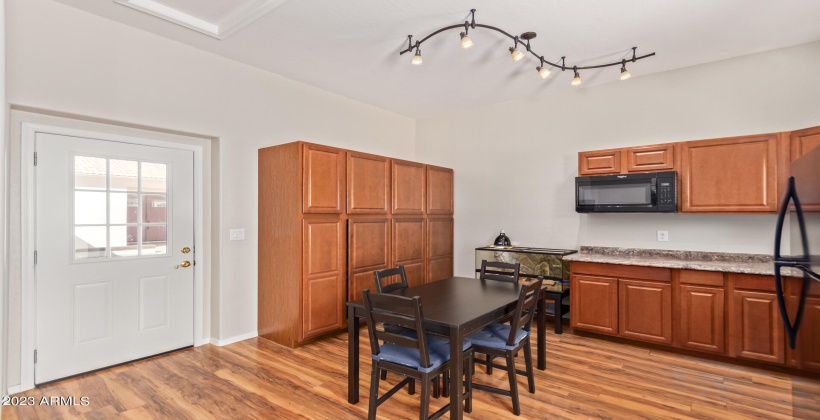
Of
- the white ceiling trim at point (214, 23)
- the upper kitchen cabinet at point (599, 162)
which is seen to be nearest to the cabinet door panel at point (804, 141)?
the upper kitchen cabinet at point (599, 162)

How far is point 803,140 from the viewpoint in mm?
3145

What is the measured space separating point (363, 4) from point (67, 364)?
11.3 ft

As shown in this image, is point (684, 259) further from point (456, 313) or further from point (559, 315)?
point (456, 313)

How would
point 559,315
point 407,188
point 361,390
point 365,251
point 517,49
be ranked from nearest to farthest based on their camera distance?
point 361,390, point 517,49, point 559,315, point 365,251, point 407,188

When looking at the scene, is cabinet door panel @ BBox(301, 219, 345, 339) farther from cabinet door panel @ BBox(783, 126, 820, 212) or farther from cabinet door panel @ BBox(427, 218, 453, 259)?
cabinet door panel @ BBox(783, 126, 820, 212)

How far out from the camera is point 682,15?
2955mm

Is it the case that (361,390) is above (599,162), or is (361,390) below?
below

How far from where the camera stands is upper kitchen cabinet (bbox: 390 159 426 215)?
4.70 meters

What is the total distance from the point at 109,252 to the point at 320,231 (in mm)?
1688

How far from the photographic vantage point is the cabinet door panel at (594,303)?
3.81 m

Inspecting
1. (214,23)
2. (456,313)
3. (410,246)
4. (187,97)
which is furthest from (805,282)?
(187,97)

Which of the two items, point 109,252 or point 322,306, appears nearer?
point 109,252

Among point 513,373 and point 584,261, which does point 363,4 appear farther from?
point 584,261

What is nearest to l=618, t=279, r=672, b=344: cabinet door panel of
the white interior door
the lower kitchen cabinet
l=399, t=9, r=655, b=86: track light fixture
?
the lower kitchen cabinet
